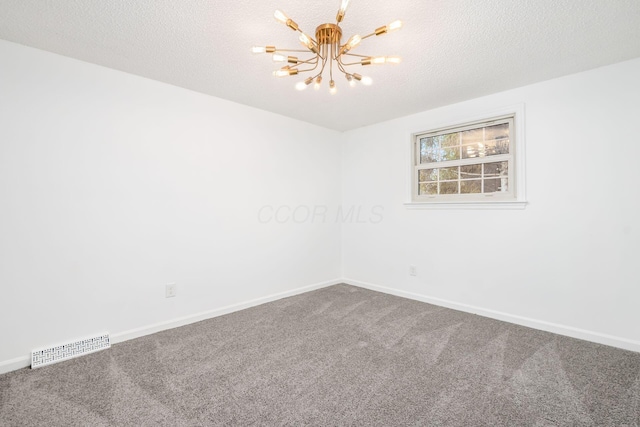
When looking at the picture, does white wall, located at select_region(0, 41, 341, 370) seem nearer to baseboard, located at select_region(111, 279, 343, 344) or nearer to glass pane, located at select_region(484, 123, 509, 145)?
baseboard, located at select_region(111, 279, 343, 344)

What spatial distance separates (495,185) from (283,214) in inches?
96.2

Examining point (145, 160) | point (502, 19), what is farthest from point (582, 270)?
point (145, 160)

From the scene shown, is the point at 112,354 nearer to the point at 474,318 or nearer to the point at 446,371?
the point at 446,371

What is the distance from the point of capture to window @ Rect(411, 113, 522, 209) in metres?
3.05

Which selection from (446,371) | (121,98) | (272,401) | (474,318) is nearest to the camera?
(272,401)

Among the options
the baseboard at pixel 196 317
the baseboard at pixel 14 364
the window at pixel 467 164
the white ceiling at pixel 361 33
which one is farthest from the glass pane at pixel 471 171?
the baseboard at pixel 14 364

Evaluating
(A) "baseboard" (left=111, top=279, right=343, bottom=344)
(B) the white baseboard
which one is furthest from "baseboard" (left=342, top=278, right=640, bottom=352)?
(B) the white baseboard

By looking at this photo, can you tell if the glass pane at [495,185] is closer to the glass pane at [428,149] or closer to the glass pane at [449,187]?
the glass pane at [449,187]

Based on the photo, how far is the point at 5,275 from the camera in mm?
2090

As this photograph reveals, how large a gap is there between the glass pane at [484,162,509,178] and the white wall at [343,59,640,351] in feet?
0.80

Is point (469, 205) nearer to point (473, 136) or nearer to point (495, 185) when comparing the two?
point (495, 185)

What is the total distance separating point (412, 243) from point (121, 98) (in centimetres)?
340

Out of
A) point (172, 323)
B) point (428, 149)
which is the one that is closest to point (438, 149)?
point (428, 149)

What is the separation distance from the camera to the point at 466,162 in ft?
11.0
